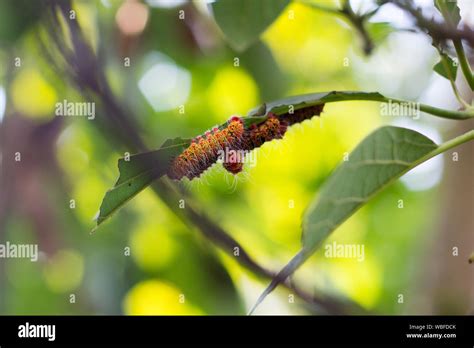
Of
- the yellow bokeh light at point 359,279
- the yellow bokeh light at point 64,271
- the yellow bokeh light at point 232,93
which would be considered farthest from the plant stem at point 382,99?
the yellow bokeh light at point 64,271

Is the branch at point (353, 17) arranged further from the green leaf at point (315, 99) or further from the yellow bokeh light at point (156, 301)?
the yellow bokeh light at point (156, 301)

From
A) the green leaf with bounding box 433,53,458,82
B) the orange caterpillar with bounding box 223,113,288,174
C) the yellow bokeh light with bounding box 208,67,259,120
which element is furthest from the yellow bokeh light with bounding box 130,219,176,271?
the green leaf with bounding box 433,53,458,82

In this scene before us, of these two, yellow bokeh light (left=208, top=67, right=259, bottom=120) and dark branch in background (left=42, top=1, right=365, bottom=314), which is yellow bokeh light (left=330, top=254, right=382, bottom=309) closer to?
dark branch in background (left=42, top=1, right=365, bottom=314)

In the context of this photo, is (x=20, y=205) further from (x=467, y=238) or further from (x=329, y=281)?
(x=467, y=238)

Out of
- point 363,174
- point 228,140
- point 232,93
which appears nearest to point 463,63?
point 363,174

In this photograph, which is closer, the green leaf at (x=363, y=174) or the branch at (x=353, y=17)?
the green leaf at (x=363, y=174)
